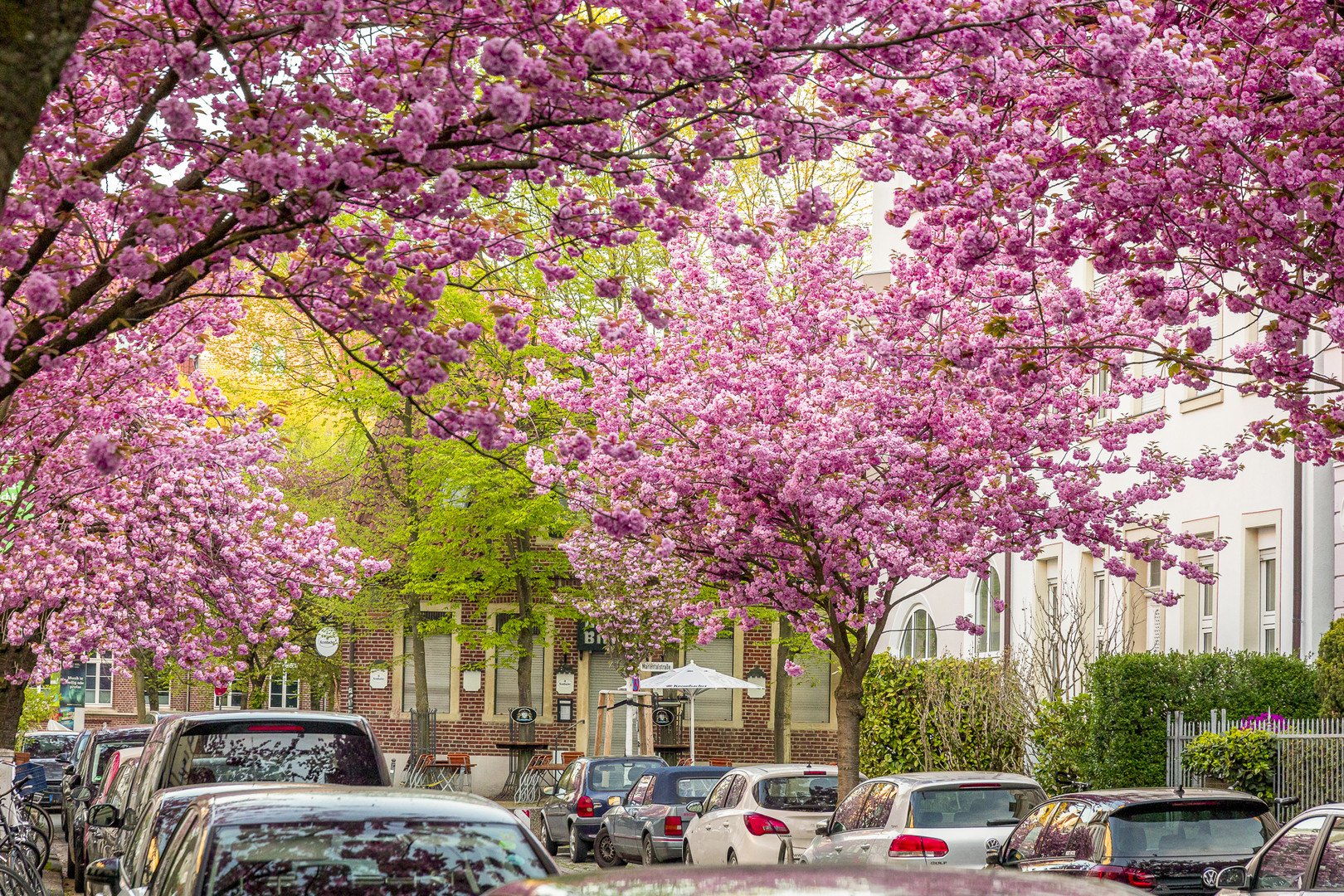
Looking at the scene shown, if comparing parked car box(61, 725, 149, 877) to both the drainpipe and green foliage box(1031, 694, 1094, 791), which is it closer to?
green foliage box(1031, 694, 1094, 791)

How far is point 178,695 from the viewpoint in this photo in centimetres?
5038

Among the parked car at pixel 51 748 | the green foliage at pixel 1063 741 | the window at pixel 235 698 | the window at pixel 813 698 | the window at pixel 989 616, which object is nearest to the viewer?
the green foliage at pixel 1063 741

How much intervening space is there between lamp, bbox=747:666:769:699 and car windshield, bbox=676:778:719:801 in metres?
13.3

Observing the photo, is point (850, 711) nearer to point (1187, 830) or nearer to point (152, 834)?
point (1187, 830)

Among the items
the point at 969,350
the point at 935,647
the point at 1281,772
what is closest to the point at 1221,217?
the point at 969,350

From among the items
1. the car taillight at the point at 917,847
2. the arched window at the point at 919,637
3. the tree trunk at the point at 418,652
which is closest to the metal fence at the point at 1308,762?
the car taillight at the point at 917,847

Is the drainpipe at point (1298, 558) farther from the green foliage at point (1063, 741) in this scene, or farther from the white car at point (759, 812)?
the white car at point (759, 812)

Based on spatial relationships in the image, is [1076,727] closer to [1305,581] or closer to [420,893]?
[1305,581]

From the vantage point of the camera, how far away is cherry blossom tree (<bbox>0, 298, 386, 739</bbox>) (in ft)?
66.8

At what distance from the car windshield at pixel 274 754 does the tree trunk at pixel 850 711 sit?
828 cm

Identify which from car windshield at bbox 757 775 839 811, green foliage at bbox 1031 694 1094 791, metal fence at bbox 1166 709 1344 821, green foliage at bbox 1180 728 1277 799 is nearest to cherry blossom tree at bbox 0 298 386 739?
car windshield at bbox 757 775 839 811

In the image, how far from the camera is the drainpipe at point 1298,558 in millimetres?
20391

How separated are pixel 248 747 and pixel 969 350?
6.10 m

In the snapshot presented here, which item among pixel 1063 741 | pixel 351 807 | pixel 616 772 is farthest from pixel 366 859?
pixel 616 772
